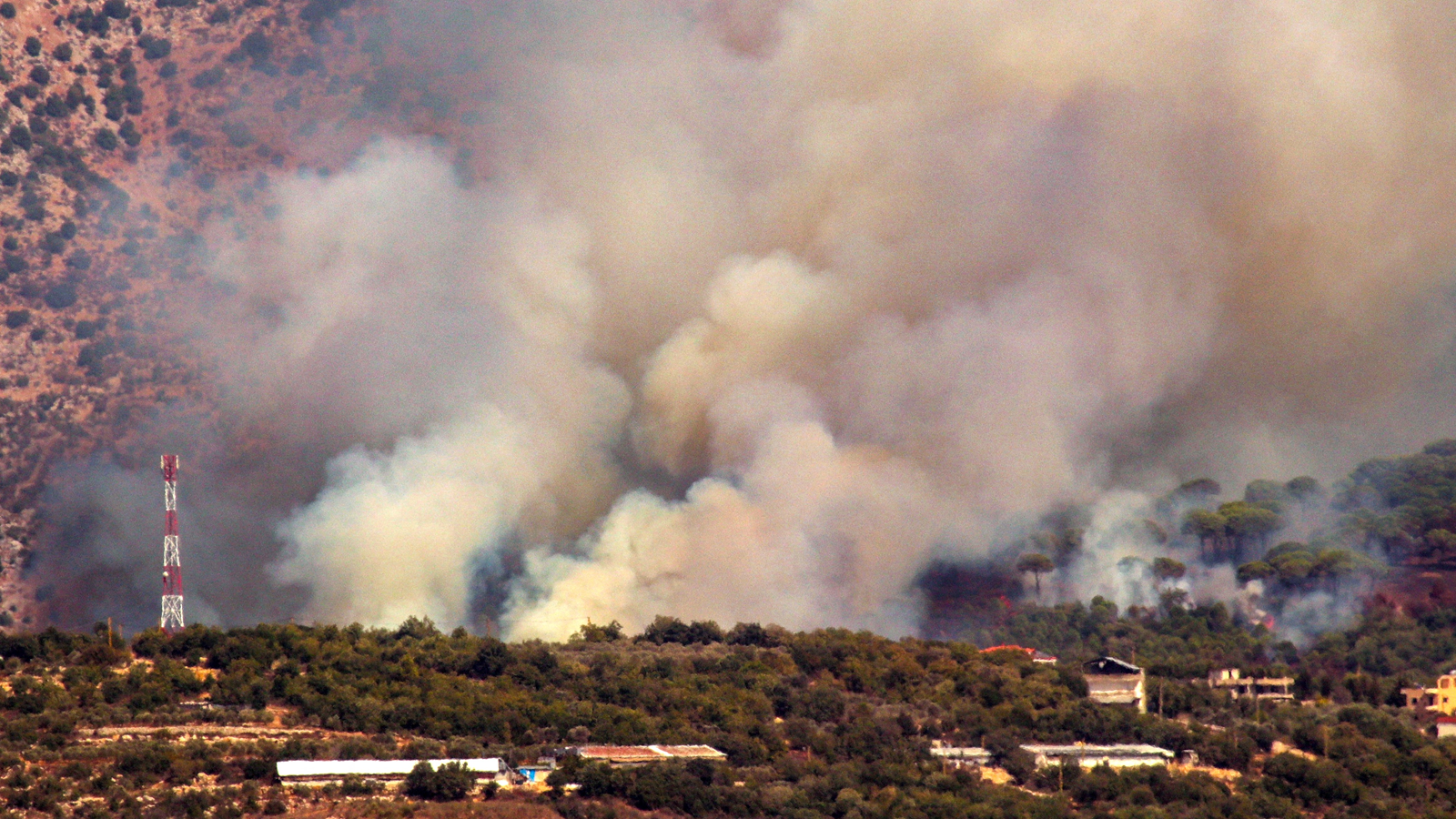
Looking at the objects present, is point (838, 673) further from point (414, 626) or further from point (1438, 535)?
point (1438, 535)

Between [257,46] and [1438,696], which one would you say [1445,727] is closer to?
[1438,696]

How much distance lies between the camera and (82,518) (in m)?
86.1

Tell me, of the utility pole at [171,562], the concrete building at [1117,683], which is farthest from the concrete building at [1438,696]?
the utility pole at [171,562]

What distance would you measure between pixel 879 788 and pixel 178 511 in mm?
38661

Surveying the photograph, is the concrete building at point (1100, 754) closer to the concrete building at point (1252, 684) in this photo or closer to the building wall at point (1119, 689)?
the building wall at point (1119, 689)

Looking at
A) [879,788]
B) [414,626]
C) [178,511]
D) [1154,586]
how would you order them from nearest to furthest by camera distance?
[879,788] < [414,626] < [178,511] < [1154,586]

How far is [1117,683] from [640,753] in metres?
22.1

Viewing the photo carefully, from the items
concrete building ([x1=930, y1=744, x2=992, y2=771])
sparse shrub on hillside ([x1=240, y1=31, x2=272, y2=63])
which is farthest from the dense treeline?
sparse shrub on hillside ([x1=240, y1=31, x2=272, y2=63])

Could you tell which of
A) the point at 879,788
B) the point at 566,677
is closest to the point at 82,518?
the point at 566,677

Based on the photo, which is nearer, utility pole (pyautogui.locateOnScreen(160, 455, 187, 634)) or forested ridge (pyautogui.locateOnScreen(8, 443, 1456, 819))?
forested ridge (pyautogui.locateOnScreen(8, 443, 1456, 819))

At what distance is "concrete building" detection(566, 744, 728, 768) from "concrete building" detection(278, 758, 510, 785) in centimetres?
254

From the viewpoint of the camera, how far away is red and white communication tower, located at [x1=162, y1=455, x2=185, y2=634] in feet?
232

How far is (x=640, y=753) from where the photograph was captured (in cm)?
5672

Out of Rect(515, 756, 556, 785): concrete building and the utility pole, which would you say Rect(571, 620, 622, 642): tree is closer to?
the utility pole
